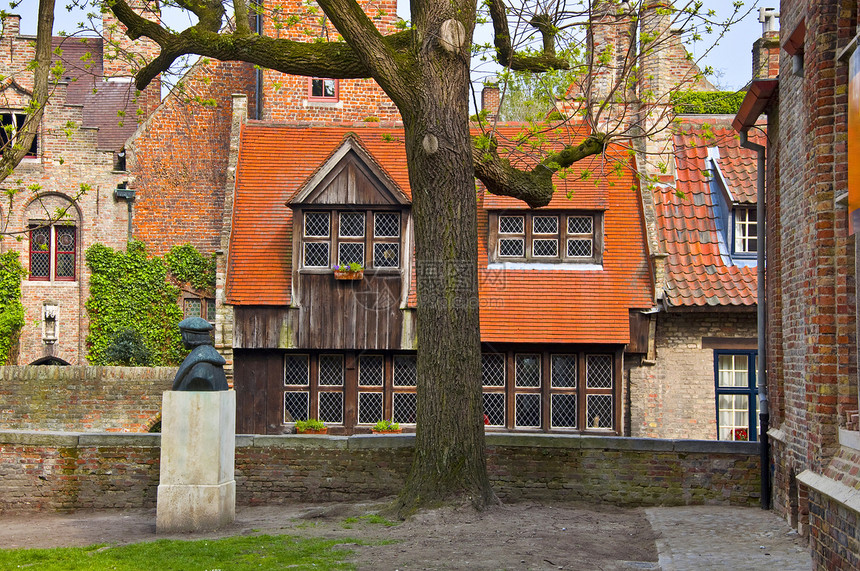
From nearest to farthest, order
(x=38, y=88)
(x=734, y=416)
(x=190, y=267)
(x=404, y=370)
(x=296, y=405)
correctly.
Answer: (x=38, y=88)
(x=734, y=416)
(x=296, y=405)
(x=404, y=370)
(x=190, y=267)

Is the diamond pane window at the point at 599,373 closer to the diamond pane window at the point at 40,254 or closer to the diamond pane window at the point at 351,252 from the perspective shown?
the diamond pane window at the point at 351,252

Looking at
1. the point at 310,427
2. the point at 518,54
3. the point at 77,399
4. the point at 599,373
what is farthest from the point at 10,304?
the point at 518,54

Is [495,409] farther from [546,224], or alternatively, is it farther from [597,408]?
[546,224]

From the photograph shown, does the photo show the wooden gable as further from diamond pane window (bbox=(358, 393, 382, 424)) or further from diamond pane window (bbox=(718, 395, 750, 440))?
diamond pane window (bbox=(718, 395, 750, 440))

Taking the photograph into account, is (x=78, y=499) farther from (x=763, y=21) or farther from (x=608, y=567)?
(x=763, y=21)

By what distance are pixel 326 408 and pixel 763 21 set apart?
1346cm

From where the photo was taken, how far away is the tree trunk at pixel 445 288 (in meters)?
9.86

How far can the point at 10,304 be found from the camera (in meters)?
24.7

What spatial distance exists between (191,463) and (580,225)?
1258 cm

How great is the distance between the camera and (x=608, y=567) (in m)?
7.94

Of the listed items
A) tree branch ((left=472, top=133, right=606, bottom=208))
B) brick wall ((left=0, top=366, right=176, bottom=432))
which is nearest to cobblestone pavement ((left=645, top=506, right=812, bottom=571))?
tree branch ((left=472, top=133, right=606, bottom=208))

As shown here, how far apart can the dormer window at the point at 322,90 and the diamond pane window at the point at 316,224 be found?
267 inches

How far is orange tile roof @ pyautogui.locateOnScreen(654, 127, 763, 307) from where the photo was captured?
19422mm

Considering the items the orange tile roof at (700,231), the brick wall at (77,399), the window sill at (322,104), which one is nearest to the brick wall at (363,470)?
the brick wall at (77,399)
